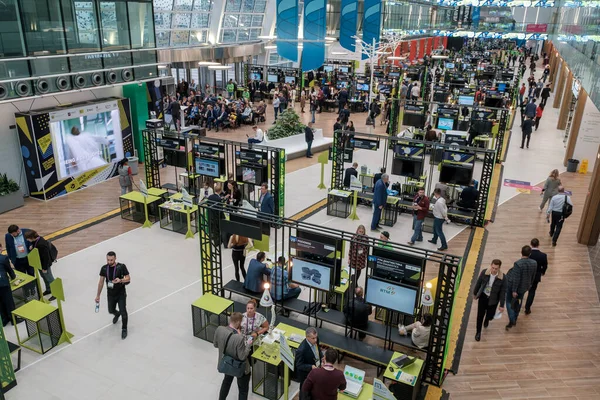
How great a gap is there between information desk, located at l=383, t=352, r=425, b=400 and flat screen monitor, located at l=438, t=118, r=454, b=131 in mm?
13152

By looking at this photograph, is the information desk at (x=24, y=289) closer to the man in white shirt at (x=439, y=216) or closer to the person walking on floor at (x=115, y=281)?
the person walking on floor at (x=115, y=281)

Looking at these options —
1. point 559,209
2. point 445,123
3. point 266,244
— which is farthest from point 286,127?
point 266,244

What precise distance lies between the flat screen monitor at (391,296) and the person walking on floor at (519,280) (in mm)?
2082

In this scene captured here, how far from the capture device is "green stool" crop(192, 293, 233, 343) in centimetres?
741

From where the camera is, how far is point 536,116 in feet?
71.8

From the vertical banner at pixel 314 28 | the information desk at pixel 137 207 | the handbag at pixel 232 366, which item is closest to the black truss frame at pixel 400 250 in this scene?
the handbag at pixel 232 366

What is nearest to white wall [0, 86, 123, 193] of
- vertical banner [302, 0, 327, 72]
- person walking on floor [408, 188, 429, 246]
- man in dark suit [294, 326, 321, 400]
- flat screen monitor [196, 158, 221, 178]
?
flat screen monitor [196, 158, 221, 178]

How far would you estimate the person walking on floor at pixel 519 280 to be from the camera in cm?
764

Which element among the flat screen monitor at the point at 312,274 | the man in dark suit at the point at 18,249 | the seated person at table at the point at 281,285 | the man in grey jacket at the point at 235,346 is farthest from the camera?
the man in dark suit at the point at 18,249

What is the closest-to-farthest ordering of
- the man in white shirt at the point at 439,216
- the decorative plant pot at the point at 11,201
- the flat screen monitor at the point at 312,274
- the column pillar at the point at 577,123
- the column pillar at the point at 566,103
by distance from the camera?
the flat screen monitor at the point at 312,274 < the man in white shirt at the point at 439,216 < the decorative plant pot at the point at 11,201 < the column pillar at the point at 577,123 < the column pillar at the point at 566,103

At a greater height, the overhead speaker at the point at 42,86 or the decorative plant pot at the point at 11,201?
the overhead speaker at the point at 42,86

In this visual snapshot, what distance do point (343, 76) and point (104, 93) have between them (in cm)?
1854

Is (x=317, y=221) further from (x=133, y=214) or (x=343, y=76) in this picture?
(x=343, y=76)

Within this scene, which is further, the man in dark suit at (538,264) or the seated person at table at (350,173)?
the seated person at table at (350,173)
